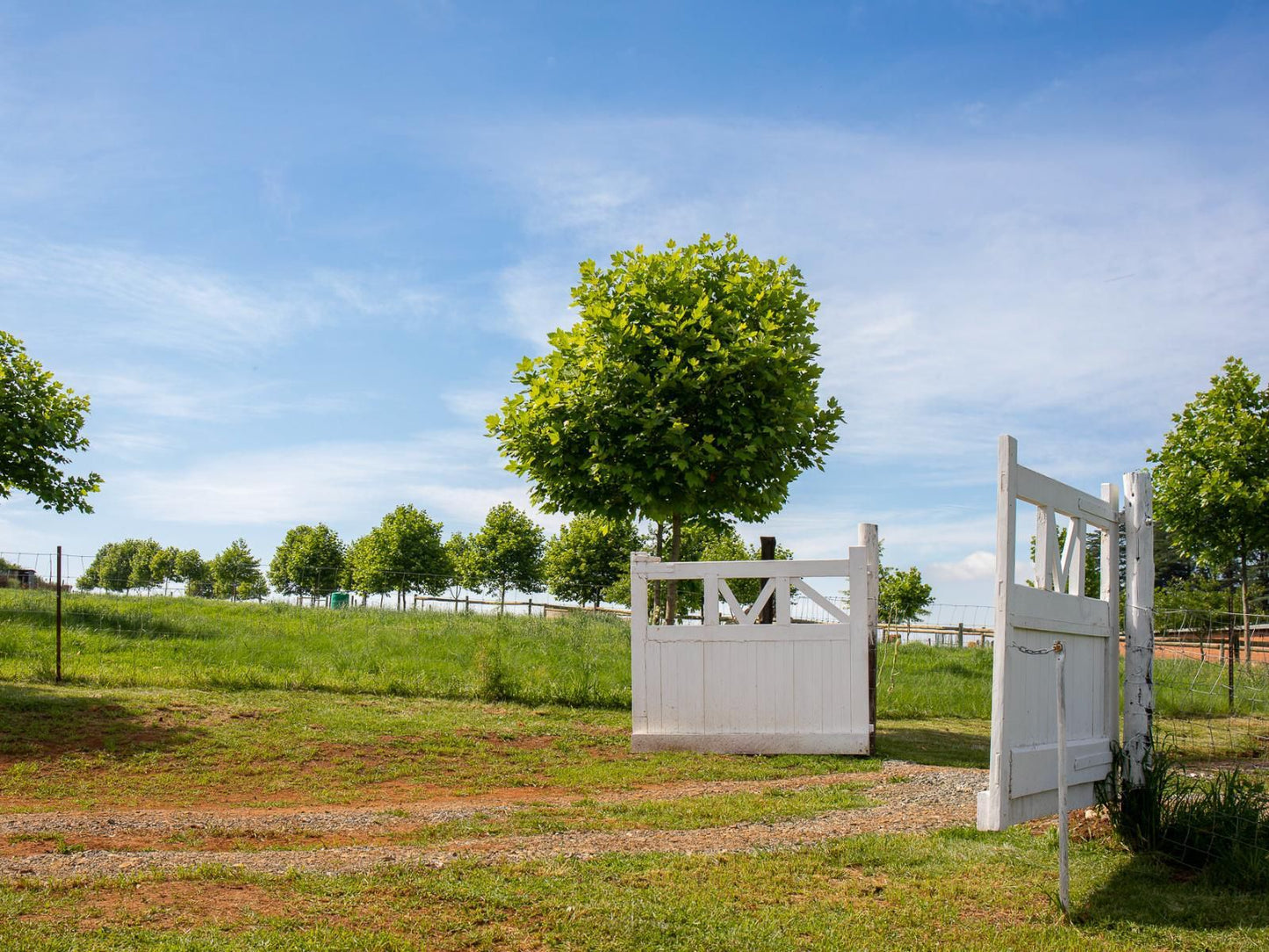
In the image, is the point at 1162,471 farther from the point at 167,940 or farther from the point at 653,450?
the point at 167,940

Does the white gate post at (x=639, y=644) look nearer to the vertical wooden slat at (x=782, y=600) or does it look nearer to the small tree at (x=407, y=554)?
the vertical wooden slat at (x=782, y=600)

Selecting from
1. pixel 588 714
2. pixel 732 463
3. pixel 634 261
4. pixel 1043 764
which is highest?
pixel 634 261

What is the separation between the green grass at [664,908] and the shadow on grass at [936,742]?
392 cm

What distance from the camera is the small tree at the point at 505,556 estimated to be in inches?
2015

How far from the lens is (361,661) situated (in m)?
16.6

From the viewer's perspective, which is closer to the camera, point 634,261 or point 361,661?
point 634,261

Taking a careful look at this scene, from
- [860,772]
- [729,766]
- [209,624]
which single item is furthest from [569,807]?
[209,624]

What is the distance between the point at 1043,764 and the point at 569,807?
3.44 meters

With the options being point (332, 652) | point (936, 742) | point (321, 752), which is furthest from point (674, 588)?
point (332, 652)

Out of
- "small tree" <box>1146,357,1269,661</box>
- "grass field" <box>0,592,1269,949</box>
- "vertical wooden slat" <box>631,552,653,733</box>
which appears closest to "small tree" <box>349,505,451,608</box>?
"grass field" <box>0,592,1269,949</box>

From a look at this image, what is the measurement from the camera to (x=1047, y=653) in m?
5.94

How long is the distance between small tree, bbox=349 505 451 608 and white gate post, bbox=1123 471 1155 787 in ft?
150

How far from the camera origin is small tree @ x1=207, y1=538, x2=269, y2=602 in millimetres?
61656

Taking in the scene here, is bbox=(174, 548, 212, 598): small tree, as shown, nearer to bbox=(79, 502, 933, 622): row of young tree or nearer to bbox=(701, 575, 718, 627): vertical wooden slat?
bbox=(79, 502, 933, 622): row of young tree
